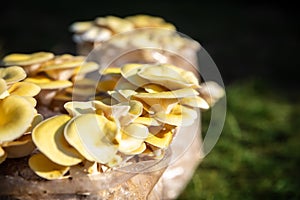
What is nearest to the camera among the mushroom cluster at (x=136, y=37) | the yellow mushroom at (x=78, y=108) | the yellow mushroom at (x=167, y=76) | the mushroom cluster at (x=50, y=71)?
the yellow mushroom at (x=78, y=108)

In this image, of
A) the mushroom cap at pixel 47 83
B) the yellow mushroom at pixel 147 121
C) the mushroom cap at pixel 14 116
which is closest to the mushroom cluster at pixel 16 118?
the mushroom cap at pixel 14 116

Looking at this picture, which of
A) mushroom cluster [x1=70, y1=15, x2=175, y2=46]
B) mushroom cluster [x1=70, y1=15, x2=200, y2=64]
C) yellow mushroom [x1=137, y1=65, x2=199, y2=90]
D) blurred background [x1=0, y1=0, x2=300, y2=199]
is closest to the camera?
yellow mushroom [x1=137, y1=65, x2=199, y2=90]

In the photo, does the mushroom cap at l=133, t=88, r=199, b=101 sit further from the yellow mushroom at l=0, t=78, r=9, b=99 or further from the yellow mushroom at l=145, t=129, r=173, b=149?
the yellow mushroom at l=0, t=78, r=9, b=99

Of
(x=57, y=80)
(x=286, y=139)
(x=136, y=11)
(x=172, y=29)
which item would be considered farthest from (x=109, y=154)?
(x=136, y=11)

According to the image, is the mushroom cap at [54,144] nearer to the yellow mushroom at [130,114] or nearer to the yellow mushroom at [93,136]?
the yellow mushroom at [93,136]

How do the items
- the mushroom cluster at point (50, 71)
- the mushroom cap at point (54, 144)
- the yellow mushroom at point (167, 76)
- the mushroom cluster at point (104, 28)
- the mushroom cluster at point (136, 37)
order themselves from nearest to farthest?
the mushroom cap at point (54, 144) → the yellow mushroom at point (167, 76) → the mushroom cluster at point (50, 71) → the mushroom cluster at point (136, 37) → the mushroom cluster at point (104, 28)

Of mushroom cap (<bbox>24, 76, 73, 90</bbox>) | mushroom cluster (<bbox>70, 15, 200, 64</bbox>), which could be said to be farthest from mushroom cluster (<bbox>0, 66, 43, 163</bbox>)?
mushroom cluster (<bbox>70, 15, 200, 64</bbox>)
